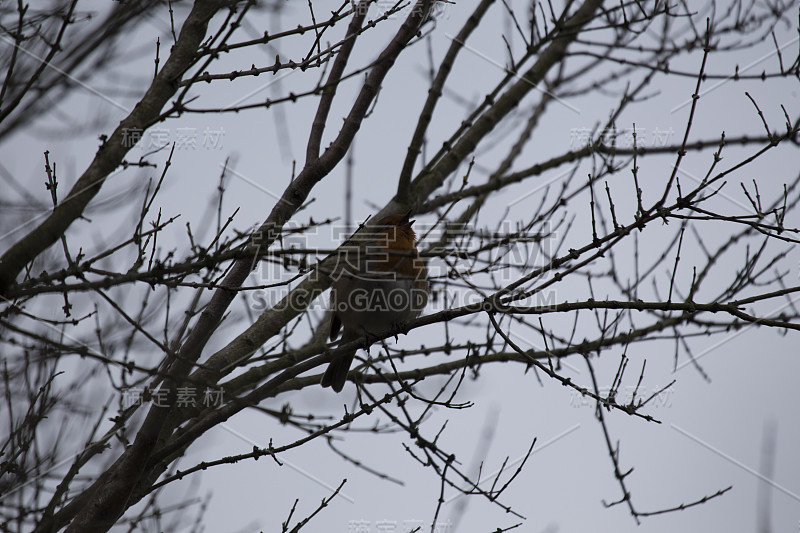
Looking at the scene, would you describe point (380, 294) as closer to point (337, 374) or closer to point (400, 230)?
point (400, 230)

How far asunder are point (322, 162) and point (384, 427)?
1.64 m

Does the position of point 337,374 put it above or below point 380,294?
A: below

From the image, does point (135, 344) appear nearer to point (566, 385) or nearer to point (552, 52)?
point (566, 385)

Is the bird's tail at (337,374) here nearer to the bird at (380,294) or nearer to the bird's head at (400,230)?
the bird at (380,294)

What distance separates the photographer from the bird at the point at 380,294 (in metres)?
4.72

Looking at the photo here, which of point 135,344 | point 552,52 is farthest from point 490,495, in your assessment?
point 552,52

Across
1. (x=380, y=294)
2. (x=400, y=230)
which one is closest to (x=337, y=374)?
(x=380, y=294)

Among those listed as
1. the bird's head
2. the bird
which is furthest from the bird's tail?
the bird's head

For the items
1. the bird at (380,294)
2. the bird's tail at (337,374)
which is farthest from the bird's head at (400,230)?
the bird's tail at (337,374)

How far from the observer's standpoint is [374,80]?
15.0 ft

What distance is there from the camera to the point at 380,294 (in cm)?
483

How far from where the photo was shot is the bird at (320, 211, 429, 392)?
15.5 ft

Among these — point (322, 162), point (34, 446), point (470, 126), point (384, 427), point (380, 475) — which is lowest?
point (34, 446)

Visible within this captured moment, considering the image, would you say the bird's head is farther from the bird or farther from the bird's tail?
the bird's tail
